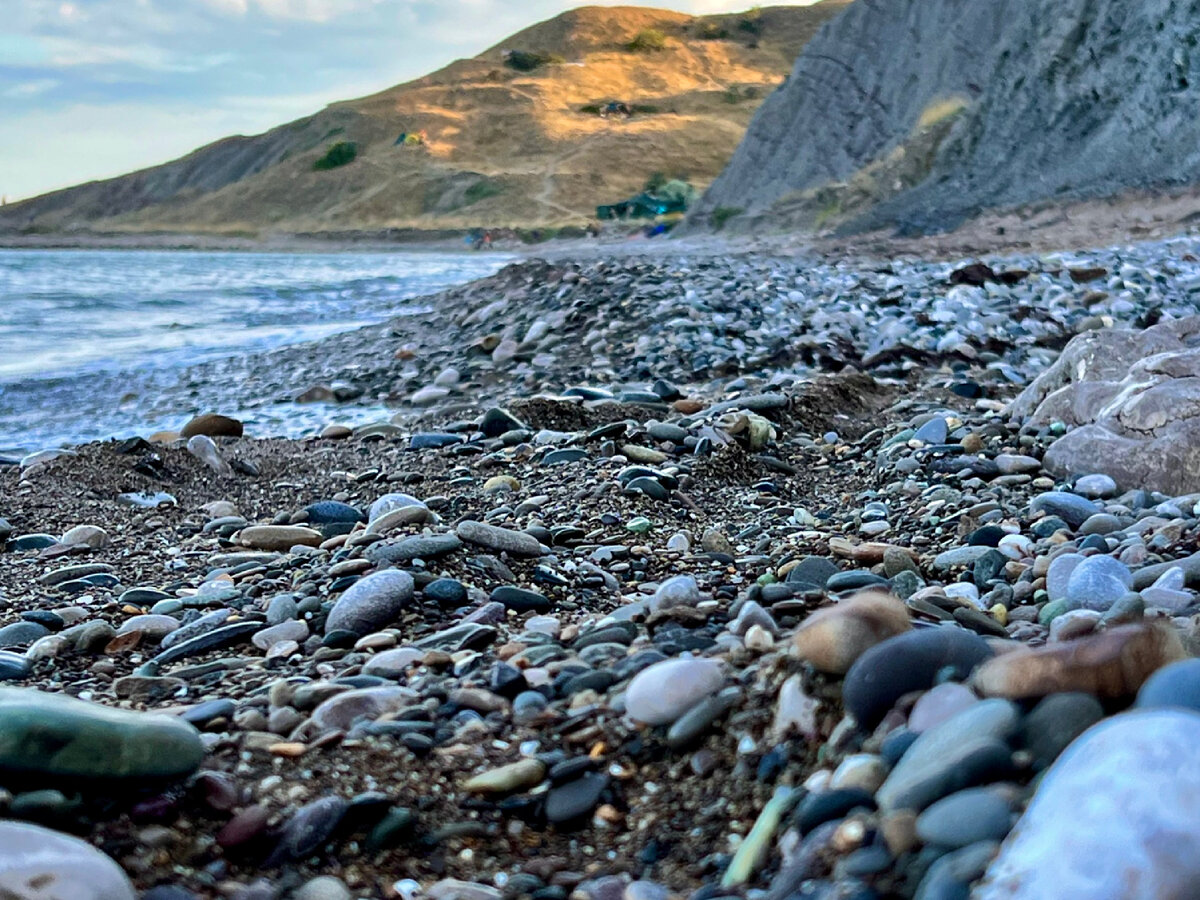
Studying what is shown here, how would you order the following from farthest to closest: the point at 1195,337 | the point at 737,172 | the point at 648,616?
the point at 737,172
the point at 1195,337
the point at 648,616

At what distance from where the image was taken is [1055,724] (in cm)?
126

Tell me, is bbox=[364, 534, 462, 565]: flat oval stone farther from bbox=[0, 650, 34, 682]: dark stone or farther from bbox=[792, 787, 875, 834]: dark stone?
bbox=[792, 787, 875, 834]: dark stone

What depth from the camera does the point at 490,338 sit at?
825 centimetres

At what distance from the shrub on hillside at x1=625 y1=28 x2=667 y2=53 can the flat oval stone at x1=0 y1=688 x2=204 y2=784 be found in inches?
3206

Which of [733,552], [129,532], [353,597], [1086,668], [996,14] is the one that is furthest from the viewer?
[996,14]

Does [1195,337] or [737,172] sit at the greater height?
[737,172]

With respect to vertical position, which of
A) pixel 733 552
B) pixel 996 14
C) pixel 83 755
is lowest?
pixel 733 552

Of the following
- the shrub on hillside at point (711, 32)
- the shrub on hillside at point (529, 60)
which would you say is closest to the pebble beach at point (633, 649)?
the shrub on hillside at point (529, 60)

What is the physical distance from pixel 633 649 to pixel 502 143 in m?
65.5

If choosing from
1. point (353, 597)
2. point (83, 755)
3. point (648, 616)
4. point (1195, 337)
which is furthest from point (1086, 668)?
point (1195, 337)

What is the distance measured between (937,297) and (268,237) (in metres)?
53.5

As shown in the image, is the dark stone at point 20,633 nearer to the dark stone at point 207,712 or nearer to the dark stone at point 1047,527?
the dark stone at point 207,712

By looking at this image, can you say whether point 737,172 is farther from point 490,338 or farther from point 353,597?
point 353,597

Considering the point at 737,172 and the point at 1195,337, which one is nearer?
the point at 1195,337
